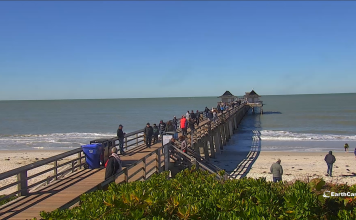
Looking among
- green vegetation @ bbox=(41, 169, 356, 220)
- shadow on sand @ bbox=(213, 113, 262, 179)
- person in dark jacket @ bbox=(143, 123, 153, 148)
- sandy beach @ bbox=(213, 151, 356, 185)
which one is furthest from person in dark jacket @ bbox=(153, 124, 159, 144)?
green vegetation @ bbox=(41, 169, 356, 220)

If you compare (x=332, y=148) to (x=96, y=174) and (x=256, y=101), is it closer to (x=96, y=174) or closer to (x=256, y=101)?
(x=96, y=174)

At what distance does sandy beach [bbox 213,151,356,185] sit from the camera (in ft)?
53.8

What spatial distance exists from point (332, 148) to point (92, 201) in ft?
84.0

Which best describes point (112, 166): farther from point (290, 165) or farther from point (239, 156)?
point (239, 156)

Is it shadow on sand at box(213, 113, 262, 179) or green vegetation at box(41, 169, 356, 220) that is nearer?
green vegetation at box(41, 169, 356, 220)

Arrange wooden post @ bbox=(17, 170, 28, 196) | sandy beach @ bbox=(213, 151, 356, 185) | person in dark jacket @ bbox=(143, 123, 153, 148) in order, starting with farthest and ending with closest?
sandy beach @ bbox=(213, 151, 356, 185) → person in dark jacket @ bbox=(143, 123, 153, 148) → wooden post @ bbox=(17, 170, 28, 196)

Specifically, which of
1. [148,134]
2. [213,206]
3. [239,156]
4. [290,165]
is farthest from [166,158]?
[239,156]

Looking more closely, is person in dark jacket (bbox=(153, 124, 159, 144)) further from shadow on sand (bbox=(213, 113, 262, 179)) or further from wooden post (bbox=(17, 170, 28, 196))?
wooden post (bbox=(17, 170, 28, 196))

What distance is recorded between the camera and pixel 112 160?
24.6ft

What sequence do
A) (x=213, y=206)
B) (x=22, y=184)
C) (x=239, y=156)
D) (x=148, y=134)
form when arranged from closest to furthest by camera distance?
(x=213, y=206), (x=22, y=184), (x=148, y=134), (x=239, y=156)

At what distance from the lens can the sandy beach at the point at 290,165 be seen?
16406 mm

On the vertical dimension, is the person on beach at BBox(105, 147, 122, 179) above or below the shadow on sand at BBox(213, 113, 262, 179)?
above

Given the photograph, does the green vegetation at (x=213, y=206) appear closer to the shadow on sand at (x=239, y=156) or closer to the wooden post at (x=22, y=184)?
the wooden post at (x=22, y=184)

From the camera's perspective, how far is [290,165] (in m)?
19.3
